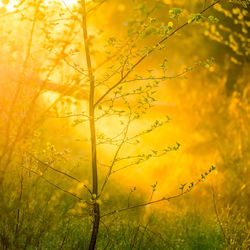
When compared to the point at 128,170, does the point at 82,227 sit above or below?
below

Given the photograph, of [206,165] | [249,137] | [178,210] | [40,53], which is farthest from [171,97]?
[40,53]

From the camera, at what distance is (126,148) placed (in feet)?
22.5

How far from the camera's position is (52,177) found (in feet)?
15.9

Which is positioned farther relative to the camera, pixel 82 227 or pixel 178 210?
pixel 178 210

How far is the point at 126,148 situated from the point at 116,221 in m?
3.03

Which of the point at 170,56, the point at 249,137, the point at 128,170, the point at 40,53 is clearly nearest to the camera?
the point at 40,53

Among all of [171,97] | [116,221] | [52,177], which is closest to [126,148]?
[52,177]

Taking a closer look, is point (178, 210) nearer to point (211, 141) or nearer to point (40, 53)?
point (40, 53)

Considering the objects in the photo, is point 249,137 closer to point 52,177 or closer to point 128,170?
point 128,170

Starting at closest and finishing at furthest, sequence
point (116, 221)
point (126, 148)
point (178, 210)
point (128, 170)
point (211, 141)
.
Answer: point (116, 221)
point (178, 210)
point (128, 170)
point (126, 148)
point (211, 141)

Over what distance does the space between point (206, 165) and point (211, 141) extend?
228 cm

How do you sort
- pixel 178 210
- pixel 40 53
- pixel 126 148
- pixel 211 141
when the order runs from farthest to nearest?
pixel 211 141 < pixel 126 148 < pixel 178 210 < pixel 40 53

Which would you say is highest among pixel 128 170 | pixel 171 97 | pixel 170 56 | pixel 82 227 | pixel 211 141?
pixel 170 56

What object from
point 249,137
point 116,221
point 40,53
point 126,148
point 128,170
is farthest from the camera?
point 126,148
